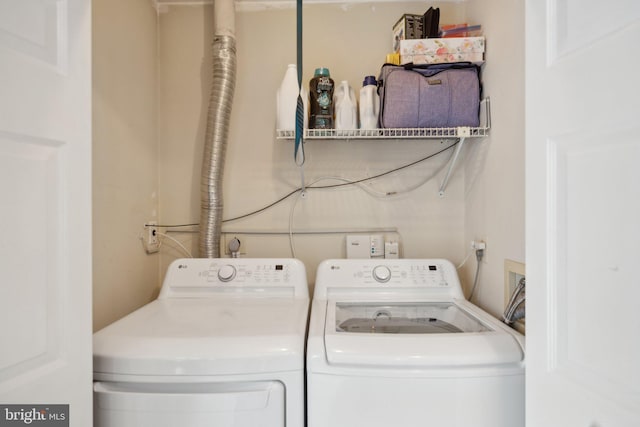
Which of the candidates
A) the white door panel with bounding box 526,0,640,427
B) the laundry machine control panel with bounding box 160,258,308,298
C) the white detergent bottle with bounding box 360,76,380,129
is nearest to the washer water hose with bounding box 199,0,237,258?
the laundry machine control panel with bounding box 160,258,308,298

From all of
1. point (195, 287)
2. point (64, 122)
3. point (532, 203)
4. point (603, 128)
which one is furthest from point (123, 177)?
point (603, 128)

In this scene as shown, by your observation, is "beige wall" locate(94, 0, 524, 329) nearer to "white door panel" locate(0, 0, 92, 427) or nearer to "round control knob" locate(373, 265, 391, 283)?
"round control knob" locate(373, 265, 391, 283)

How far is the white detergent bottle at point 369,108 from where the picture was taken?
1590mm

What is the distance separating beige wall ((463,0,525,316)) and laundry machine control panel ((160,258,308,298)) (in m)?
0.83

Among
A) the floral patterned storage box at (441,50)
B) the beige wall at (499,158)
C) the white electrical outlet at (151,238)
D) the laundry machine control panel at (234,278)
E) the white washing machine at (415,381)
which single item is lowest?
the white washing machine at (415,381)

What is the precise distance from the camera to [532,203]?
828 mm

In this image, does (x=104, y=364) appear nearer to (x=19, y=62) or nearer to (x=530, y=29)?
(x=19, y=62)

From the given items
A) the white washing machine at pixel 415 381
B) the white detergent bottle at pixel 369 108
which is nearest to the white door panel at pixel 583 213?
the white washing machine at pixel 415 381

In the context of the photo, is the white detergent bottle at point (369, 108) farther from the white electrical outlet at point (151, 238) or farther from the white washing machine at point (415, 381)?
the white electrical outlet at point (151, 238)

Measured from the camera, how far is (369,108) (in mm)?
1588

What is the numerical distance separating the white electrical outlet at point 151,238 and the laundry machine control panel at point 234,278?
0.30 metres

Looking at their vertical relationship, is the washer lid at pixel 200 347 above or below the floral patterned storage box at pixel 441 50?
below

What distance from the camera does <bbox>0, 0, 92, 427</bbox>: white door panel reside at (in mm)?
704

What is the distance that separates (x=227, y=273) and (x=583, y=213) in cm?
131
